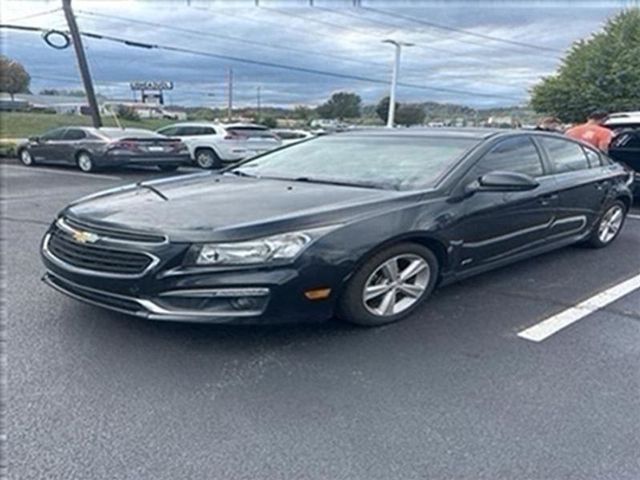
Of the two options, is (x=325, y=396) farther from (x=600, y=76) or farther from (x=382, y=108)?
(x=382, y=108)

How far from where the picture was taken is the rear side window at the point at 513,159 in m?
4.18

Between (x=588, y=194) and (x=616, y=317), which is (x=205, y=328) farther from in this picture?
(x=588, y=194)

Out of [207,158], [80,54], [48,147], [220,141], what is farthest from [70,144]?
[80,54]

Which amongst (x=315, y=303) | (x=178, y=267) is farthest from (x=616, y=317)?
(x=178, y=267)

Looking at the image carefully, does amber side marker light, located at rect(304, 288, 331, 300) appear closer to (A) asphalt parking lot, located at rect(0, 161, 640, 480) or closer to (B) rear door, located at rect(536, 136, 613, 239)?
(A) asphalt parking lot, located at rect(0, 161, 640, 480)

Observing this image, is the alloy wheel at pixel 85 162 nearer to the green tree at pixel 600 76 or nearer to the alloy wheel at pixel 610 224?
the alloy wheel at pixel 610 224

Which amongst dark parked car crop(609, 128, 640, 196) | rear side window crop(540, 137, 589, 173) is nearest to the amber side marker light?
rear side window crop(540, 137, 589, 173)

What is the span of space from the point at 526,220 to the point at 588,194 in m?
1.20

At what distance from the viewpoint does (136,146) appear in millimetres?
13141

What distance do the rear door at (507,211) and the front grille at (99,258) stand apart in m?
2.16

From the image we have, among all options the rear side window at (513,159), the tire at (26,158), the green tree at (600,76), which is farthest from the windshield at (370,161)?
the green tree at (600,76)

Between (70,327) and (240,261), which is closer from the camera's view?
(240,261)

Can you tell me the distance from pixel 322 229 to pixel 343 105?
4969cm

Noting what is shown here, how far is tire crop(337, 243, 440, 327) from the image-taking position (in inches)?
135
